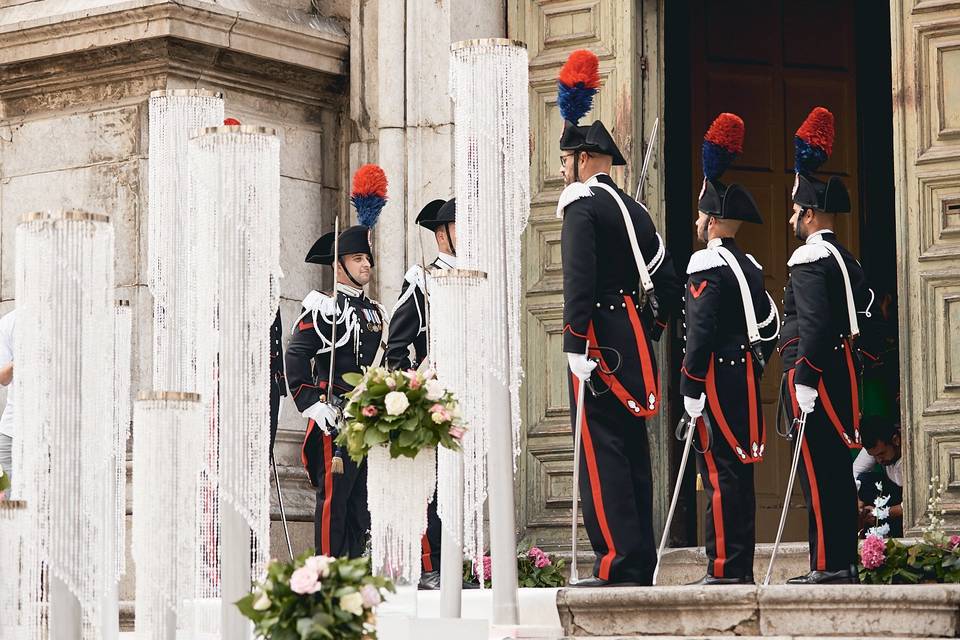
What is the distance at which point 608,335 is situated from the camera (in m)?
9.09

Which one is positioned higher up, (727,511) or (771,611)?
(727,511)

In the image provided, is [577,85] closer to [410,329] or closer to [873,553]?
[410,329]

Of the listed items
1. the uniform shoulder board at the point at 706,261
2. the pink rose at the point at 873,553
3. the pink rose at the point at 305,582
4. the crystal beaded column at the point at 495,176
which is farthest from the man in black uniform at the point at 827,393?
the pink rose at the point at 305,582

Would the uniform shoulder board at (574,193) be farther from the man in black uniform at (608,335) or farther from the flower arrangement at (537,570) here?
the flower arrangement at (537,570)

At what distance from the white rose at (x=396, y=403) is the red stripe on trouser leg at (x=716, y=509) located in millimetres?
2527

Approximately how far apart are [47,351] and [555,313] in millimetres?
5673

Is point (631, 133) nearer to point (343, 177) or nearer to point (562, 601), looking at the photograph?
point (343, 177)

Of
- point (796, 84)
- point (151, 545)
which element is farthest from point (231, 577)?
point (796, 84)

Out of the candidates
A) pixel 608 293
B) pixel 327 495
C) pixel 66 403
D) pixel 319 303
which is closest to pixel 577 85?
pixel 608 293

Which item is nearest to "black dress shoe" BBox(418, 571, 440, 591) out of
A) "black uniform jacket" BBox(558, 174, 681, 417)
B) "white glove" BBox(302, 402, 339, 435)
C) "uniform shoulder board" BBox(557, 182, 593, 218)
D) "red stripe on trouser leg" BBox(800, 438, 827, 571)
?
"white glove" BBox(302, 402, 339, 435)

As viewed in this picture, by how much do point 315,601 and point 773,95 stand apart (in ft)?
29.2

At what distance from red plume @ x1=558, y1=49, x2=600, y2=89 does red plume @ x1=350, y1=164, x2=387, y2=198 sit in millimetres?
2241

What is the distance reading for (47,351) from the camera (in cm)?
681

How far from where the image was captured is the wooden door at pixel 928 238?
10922mm
